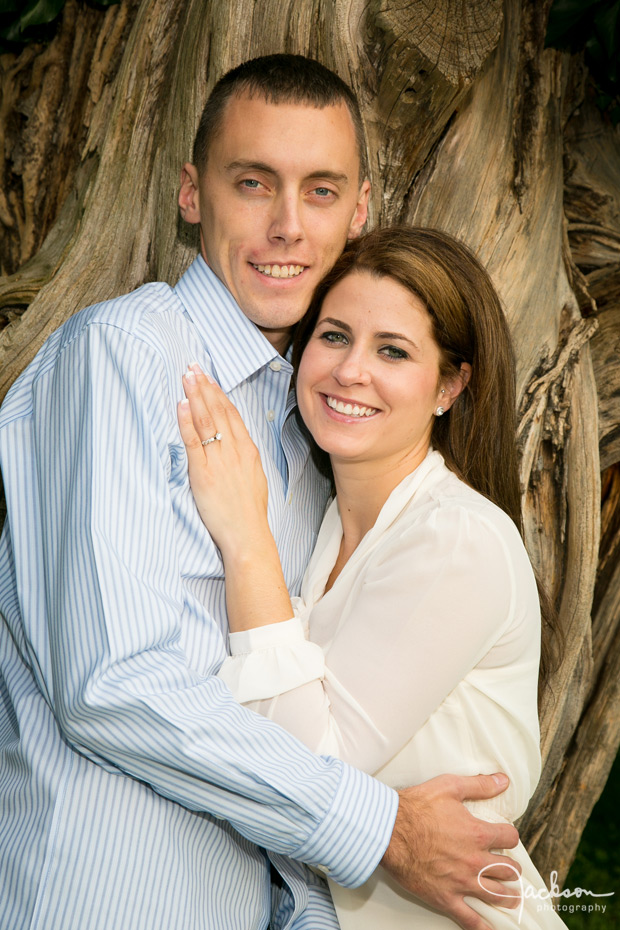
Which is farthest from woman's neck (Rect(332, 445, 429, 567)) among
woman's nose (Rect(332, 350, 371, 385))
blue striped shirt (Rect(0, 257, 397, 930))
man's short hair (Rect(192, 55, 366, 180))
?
man's short hair (Rect(192, 55, 366, 180))

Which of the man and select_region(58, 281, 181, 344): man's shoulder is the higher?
select_region(58, 281, 181, 344): man's shoulder

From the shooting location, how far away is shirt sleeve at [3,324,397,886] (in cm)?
150

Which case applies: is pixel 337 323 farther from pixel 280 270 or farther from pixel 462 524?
pixel 462 524

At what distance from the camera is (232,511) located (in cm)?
185

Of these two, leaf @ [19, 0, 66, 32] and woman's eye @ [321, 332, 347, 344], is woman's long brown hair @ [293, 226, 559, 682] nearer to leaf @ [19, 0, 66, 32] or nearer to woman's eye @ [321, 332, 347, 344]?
woman's eye @ [321, 332, 347, 344]

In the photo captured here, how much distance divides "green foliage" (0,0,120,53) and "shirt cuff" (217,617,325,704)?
7.46 ft

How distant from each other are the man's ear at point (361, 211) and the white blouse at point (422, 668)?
2.72 ft

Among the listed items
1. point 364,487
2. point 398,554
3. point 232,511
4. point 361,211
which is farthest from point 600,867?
point 361,211

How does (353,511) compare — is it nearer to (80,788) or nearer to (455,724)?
(455,724)

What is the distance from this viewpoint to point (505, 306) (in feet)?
8.70

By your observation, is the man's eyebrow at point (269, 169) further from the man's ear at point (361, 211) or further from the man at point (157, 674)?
the man's ear at point (361, 211)

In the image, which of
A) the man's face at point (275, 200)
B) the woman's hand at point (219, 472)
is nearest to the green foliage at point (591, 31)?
the man's face at point (275, 200)

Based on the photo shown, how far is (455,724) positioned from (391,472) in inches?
24.8

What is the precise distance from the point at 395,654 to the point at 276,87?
1340 millimetres
